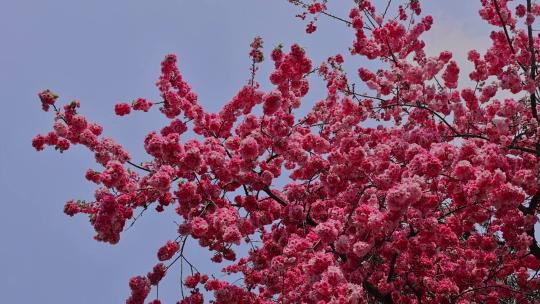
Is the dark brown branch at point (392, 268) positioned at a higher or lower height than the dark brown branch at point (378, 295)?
higher

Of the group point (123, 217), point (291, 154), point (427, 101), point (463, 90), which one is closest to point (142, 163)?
point (123, 217)

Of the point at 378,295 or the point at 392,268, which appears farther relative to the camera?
the point at 378,295

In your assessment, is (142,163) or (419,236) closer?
(419,236)

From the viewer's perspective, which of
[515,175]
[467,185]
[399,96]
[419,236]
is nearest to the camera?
[467,185]

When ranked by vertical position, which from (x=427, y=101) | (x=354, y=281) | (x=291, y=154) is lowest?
(x=354, y=281)

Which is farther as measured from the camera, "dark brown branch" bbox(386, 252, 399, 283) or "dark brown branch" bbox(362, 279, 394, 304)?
"dark brown branch" bbox(362, 279, 394, 304)

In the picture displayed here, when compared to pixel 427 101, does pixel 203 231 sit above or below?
below

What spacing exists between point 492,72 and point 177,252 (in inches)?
279

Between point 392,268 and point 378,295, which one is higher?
point 392,268

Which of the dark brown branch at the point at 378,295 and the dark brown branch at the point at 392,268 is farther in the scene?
the dark brown branch at the point at 378,295

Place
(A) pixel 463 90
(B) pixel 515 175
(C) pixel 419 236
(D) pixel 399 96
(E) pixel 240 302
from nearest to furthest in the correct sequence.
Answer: (C) pixel 419 236, (B) pixel 515 175, (E) pixel 240 302, (A) pixel 463 90, (D) pixel 399 96

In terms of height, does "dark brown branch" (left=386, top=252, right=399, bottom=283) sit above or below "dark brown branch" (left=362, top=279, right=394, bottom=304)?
above

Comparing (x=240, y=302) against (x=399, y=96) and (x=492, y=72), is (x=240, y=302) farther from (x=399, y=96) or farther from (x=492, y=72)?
(x=492, y=72)

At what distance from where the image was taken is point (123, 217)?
20.9ft
